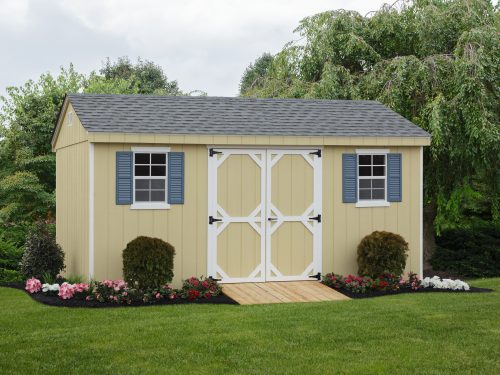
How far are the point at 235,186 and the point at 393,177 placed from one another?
8.89 ft

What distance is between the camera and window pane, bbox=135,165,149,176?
1205 centimetres

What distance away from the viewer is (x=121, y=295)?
11.0 metres

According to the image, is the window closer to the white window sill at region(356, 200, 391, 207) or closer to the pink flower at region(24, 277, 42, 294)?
the white window sill at region(356, 200, 391, 207)

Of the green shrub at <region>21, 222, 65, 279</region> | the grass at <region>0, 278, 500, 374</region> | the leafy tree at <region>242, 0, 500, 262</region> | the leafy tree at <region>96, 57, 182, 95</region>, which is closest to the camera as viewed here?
the grass at <region>0, 278, 500, 374</region>

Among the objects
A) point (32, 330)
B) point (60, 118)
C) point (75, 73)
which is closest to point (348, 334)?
point (32, 330)

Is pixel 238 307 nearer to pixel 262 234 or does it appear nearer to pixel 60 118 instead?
pixel 262 234

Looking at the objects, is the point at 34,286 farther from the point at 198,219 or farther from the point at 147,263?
the point at 198,219

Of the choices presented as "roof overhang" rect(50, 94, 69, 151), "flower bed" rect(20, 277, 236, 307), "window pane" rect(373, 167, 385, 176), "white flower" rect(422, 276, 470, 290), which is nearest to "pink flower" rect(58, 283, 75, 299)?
"flower bed" rect(20, 277, 236, 307)

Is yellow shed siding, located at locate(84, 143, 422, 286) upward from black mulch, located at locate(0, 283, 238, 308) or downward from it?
upward

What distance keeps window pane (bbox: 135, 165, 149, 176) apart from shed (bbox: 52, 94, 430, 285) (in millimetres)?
20

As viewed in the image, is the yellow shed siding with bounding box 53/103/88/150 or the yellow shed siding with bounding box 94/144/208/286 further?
the yellow shed siding with bounding box 53/103/88/150

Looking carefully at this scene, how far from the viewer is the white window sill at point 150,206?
11953 millimetres

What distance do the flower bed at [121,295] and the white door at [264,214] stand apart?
0.85 metres

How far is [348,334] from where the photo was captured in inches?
350
